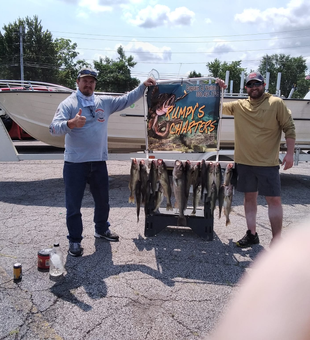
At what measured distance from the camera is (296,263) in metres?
1.21

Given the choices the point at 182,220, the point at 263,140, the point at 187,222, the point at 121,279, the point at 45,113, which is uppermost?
the point at 45,113

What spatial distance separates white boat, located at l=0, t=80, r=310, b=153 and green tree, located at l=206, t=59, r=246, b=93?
3421 cm

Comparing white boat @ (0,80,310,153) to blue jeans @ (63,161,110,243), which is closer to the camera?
blue jeans @ (63,161,110,243)

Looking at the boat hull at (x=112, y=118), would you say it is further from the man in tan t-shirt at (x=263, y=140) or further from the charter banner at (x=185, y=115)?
the man in tan t-shirt at (x=263, y=140)

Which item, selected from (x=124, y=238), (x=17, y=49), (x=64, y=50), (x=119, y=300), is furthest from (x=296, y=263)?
(x=64, y=50)

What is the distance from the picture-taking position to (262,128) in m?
3.80

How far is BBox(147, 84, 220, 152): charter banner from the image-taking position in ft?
15.0

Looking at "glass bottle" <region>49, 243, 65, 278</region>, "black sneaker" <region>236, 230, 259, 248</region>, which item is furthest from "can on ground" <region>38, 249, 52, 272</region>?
"black sneaker" <region>236, 230, 259, 248</region>

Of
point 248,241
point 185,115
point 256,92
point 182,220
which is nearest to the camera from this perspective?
point 256,92

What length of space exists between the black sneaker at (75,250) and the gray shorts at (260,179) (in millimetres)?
2146

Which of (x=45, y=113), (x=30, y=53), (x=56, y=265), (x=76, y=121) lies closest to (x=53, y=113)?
(x=45, y=113)

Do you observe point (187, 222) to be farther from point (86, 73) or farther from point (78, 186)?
point (86, 73)

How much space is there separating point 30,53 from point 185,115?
3780 centimetres

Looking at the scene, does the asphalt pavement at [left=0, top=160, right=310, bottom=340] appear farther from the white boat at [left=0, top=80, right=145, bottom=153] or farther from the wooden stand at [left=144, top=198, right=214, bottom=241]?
the white boat at [left=0, top=80, right=145, bottom=153]
